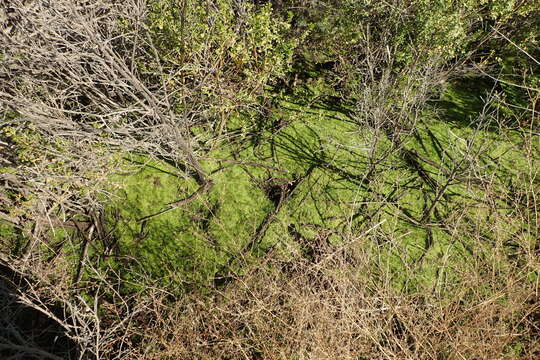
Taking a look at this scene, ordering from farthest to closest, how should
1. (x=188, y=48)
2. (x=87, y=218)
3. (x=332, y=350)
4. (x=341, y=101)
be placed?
(x=341, y=101) < (x=87, y=218) < (x=188, y=48) < (x=332, y=350)

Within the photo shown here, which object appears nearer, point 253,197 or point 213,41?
point 213,41

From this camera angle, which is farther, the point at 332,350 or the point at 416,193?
the point at 416,193

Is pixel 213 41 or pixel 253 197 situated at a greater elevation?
pixel 213 41

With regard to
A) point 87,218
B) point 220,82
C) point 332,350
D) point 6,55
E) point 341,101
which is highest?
point 6,55

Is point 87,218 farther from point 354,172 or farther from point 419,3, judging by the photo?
point 419,3

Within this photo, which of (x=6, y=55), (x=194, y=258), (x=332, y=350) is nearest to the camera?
(x=6, y=55)

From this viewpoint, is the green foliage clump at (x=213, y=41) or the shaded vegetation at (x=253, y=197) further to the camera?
the green foliage clump at (x=213, y=41)

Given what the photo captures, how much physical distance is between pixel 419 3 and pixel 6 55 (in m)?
5.08

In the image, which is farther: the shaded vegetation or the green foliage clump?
the green foliage clump

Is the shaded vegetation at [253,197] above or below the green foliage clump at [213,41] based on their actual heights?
below

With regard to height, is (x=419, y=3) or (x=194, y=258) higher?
(x=419, y=3)

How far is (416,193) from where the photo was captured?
5.73 m

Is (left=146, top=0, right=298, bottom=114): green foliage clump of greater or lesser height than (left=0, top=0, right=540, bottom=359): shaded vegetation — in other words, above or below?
above

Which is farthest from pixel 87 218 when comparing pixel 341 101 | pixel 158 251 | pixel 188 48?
pixel 341 101
